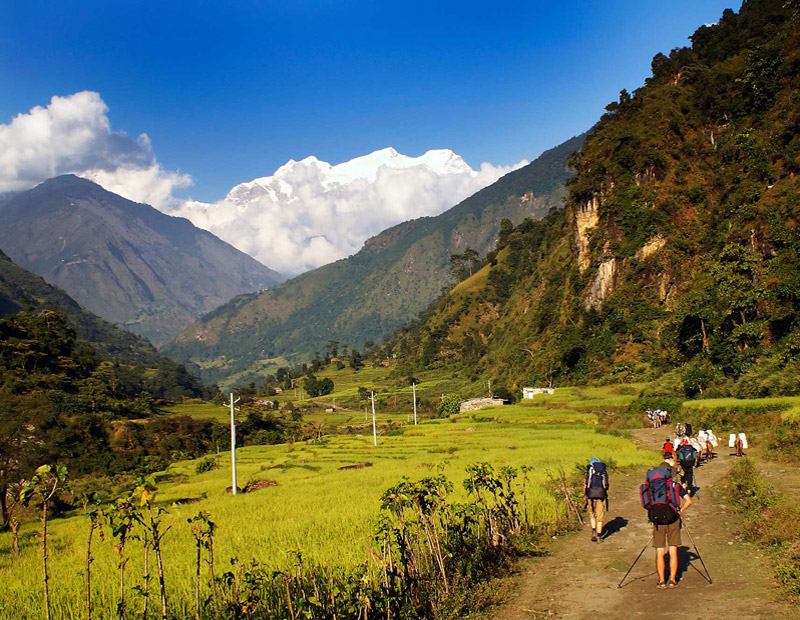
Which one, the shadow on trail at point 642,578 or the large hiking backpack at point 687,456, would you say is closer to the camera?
the shadow on trail at point 642,578

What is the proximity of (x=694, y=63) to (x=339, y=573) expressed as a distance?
101106 millimetres

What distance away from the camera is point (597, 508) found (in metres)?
14.3

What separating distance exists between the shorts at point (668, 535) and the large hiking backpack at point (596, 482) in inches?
142

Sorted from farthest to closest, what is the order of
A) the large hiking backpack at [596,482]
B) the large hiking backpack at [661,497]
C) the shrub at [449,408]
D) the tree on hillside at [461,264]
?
the tree on hillside at [461,264] < the shrub at [449,408] < the large hiking backpack at [596,482] < the large hiking backpack at [661,497]

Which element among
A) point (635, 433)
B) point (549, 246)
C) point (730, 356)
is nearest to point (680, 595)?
point (635, 433)

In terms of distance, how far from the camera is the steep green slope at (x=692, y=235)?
46.7 m

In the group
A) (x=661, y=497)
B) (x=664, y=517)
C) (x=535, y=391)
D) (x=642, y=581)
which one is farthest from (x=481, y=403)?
(x=664, y=517)

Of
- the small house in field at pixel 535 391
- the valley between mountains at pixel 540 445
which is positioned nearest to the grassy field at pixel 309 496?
the valley between mountains at pixel 540 445

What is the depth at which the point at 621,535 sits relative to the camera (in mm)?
14828

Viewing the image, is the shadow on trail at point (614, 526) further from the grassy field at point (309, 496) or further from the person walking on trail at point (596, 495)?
the grassy field at point (309, 496)

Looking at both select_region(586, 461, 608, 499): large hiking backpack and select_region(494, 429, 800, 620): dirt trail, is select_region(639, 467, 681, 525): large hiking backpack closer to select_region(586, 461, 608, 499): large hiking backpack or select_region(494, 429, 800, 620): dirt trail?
select_region(494, 429, 800, 620): dirt trail

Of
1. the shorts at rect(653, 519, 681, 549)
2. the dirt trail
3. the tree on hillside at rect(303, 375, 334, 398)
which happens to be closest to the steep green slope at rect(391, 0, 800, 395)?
the dirt trail

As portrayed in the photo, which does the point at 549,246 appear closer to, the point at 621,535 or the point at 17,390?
the point at 17,390

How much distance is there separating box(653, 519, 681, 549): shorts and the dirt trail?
2.70ft
